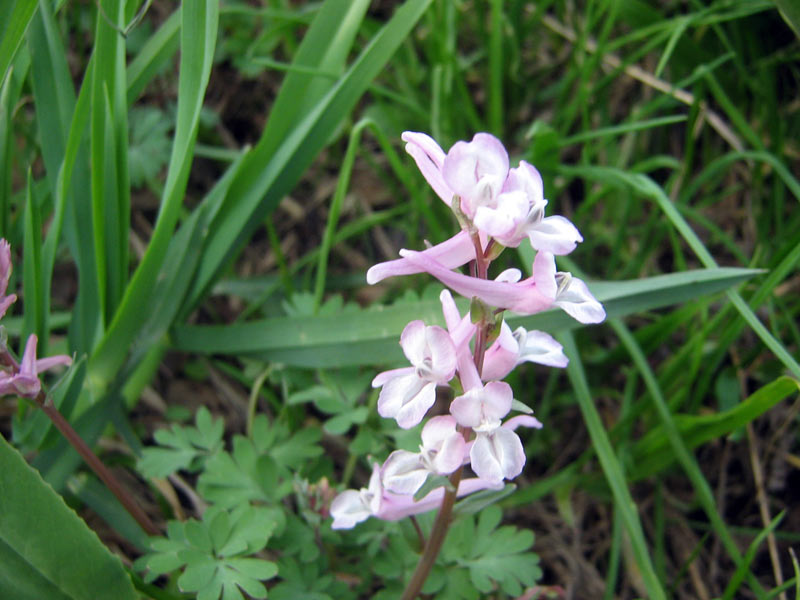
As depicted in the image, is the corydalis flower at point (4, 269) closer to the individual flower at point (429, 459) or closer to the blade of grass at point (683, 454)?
the individual flower at point (429, 459)

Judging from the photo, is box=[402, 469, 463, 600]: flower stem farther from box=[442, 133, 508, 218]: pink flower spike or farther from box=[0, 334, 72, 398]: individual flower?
box=[0, 334, 72, 398]: individual flower

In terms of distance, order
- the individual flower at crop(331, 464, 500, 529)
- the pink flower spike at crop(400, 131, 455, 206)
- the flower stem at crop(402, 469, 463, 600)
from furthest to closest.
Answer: the individual flower at crop(331, 464, 500, 529), the flower stem at crop(402, 469, 463, 600), the pink flower spike at crop(400, 131, 455, 206)

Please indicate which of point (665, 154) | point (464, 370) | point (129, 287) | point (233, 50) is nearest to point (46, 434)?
point (129, 287)

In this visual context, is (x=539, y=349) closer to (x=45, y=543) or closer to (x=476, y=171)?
(x=476, y=171)

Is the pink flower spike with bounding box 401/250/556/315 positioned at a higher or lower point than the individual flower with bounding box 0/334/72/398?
higher

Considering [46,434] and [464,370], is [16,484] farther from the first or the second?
[464,370]

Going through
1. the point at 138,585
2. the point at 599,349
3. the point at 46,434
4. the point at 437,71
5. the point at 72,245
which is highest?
the point at 437,71

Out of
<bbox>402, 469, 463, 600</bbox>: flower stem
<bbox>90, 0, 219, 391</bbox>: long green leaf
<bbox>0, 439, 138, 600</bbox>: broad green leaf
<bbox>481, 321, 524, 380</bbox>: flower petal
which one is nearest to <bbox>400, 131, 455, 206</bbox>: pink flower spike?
<bbox>481, 321, 524, 380</bbox>: flower petal
